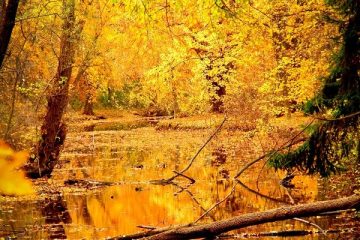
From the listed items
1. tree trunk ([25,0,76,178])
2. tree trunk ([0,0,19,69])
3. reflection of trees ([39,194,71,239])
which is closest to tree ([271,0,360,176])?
reflection of trees ([39,194,71,239])

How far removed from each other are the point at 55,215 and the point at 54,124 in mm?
5461

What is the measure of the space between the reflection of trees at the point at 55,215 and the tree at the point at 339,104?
12.0 feet

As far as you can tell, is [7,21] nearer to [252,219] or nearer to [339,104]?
[252,219]

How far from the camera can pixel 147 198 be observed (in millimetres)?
12766

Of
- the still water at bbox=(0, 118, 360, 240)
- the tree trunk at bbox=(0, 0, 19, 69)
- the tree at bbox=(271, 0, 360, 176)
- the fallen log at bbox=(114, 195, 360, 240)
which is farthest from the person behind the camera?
the still water at bbox=(0, 118, 360, 240)

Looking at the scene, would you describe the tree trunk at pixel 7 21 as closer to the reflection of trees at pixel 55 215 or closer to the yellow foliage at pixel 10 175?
the reflection of trees at pixel 55 215

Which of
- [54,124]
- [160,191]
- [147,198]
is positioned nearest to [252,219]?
[147,198]

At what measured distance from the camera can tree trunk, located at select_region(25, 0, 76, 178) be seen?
15.7m

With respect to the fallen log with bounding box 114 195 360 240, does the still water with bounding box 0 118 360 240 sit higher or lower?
lower

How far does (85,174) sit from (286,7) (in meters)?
8.15

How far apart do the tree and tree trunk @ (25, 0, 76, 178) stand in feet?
27.2

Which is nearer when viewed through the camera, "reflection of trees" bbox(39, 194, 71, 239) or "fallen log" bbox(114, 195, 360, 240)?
"fallen log" bbox(114, 195, 360, 240)

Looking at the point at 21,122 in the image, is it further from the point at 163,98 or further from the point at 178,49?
the point at 163,98

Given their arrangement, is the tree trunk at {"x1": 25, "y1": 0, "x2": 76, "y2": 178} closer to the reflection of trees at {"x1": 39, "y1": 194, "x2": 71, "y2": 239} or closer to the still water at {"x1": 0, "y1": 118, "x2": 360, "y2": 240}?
the still water at {"x1": 0, "y1": 118, "x2": 360, "y2": 240}
